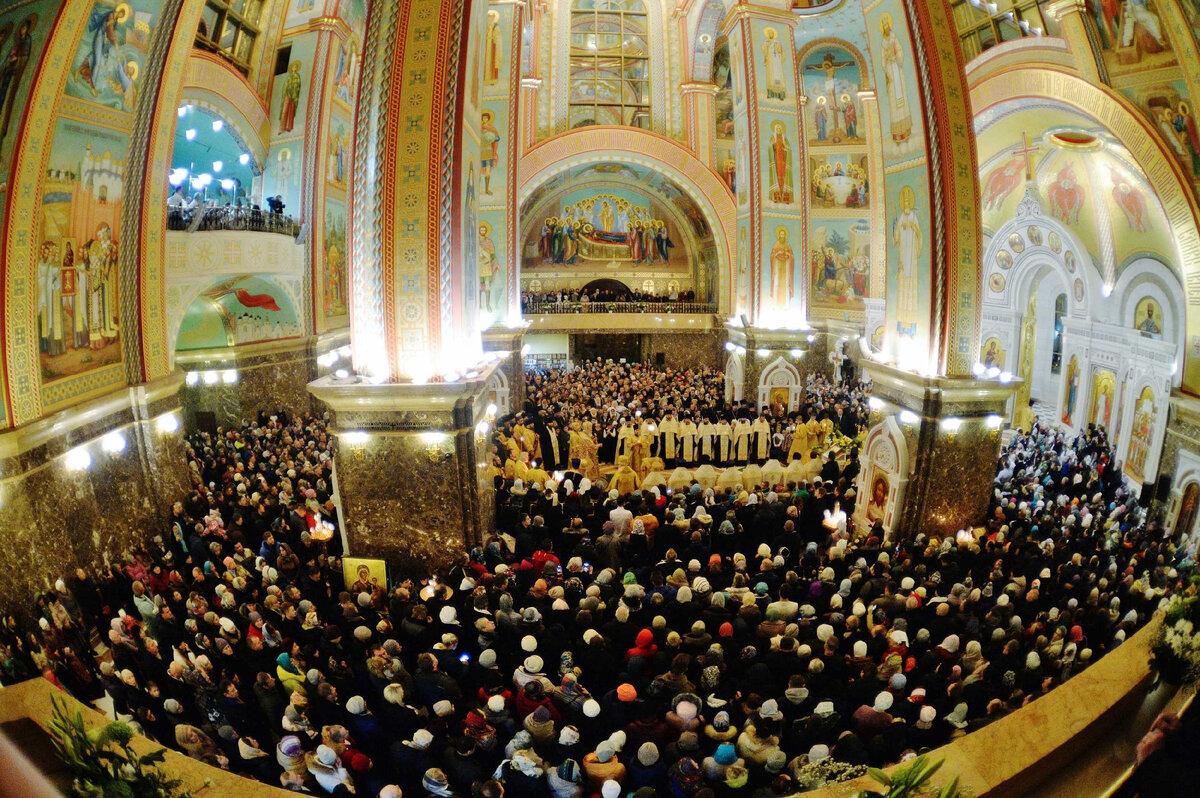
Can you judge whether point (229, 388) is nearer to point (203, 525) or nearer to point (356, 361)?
point (203, 525)

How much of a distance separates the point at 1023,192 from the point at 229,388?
18.9 meters

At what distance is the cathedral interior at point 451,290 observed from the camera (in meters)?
7.02

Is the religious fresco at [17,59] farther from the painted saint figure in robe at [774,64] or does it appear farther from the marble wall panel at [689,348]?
the marble wall panel at [689,348]

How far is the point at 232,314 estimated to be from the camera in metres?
14.6

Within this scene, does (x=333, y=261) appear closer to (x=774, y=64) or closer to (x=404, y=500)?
(x=404, y=500)

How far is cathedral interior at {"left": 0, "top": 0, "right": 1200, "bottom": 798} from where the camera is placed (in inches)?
276

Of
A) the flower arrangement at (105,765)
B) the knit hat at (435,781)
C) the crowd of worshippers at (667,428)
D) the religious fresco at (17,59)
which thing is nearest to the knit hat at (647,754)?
the knit hat at (435,781)

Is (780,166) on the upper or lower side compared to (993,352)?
upper

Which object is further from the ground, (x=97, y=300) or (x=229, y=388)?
(x=97, y=300)

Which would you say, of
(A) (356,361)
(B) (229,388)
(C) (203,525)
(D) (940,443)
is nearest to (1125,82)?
(D) (940,443)

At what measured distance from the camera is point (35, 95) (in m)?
7.03

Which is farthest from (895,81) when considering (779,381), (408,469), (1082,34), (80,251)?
(80,251)

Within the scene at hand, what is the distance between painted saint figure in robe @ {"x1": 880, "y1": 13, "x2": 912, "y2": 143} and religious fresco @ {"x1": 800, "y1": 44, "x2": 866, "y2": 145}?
40.3 ft

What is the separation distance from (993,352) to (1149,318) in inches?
256
